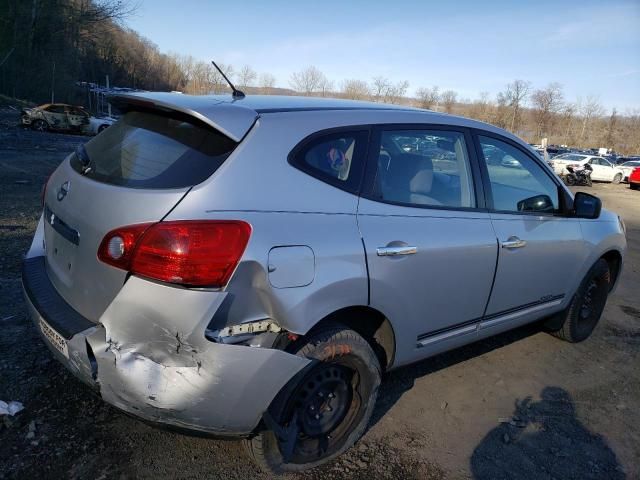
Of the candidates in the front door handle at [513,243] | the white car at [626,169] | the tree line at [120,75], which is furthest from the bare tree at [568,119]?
the front door handle at [513,243]

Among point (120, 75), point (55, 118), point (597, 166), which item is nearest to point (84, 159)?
point (55, 118)

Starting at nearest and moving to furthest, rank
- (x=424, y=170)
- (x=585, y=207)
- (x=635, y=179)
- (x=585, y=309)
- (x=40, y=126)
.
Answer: (x=424, y=170) → (x=585, y=207) → (x=585, y=309) → (x=40, y=126) → (x=635, y=179)

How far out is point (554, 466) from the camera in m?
2.74

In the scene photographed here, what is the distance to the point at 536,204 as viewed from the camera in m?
3.60

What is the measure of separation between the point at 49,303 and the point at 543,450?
2.82m

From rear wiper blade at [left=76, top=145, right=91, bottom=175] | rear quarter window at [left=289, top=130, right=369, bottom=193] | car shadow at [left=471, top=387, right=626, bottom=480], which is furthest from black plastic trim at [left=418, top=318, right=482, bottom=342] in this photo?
rear wiper blade at [left=76, top=145, right=91, bottom=175]

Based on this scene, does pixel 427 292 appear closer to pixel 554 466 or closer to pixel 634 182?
pixel 554 466

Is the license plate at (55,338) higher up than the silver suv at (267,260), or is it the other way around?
the silver suv at (267,260)

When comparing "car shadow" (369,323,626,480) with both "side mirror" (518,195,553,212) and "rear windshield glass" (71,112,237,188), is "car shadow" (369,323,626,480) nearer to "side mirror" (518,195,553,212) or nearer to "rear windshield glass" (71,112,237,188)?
"side mirror" (518,195,553,212)

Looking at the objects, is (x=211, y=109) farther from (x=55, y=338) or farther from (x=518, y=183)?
(x=518, y=183)

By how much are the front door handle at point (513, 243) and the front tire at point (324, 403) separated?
1234 millimetres

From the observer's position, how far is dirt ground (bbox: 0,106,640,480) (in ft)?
8.23

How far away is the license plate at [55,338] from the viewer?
2154 millimetres

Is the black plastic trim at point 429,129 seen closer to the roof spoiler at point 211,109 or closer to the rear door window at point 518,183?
the rear door window at point 518,183
